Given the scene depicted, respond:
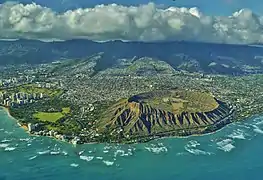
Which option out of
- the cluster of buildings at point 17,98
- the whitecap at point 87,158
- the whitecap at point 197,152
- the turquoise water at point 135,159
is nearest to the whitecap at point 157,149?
the turquoise water at point 135,159

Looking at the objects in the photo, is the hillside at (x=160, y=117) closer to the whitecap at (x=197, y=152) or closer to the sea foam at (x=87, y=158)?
the whitecap at (x=197, y=152)

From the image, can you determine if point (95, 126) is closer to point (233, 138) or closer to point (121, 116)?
point (121, 116)

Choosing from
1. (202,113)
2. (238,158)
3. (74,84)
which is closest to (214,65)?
(74,84)

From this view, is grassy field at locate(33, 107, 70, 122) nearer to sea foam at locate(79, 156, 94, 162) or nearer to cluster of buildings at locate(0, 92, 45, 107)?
cluster of buildings at locate(0, 92, 45, 107)

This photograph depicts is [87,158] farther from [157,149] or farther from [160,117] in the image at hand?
[160,117]

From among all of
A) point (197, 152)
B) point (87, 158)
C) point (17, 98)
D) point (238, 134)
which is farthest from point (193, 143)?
point (17, 98)

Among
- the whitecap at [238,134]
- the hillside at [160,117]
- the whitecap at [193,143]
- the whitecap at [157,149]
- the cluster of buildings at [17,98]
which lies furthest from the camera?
the cluster of buildings at [17,98]
